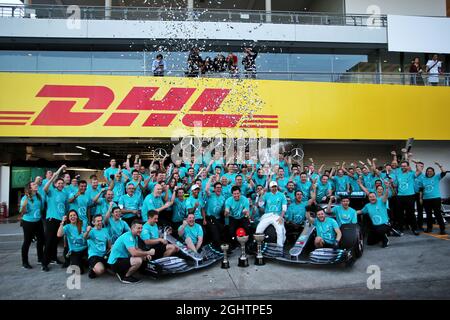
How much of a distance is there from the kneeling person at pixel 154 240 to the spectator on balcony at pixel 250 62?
27.8 feet

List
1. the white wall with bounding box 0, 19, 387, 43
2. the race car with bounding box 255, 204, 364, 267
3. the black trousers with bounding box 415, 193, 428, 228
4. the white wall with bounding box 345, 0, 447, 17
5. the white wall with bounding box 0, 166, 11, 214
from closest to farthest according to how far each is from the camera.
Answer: the race car with bounding box 255, 204, 364, 267
the black trousers with bounding box 415, 193, 428, 228
the white wall with bounding box 0, 166, 11, 214
the white wall with bounding box 0, 19, 387, 43
the white wall with bounding box 345, 0, 447, 17

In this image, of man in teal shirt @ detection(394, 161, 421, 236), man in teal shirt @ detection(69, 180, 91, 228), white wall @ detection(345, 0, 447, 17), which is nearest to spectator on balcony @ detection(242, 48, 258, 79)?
white wall @ detection(345, 0, 447, 17)

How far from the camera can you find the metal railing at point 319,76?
42.5 feet

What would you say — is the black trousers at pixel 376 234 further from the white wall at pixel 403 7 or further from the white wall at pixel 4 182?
the white wall at pixel 4 182

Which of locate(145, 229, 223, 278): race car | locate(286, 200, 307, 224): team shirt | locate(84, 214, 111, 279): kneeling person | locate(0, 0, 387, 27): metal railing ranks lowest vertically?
locate(145, 229, 223, 278): race car

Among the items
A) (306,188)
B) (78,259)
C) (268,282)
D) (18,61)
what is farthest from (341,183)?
(18,61)

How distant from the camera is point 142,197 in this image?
816cm

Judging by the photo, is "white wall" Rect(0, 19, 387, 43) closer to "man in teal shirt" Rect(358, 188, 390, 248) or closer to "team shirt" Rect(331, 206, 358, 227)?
"man in teal shirt" Rect(358, 188, 390, 248)

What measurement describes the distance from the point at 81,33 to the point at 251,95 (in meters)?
7.90

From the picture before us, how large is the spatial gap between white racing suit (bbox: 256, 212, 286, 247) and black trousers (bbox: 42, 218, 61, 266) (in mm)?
4297

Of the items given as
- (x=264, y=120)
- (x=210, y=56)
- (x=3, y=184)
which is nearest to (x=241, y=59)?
(x=210, y=56)

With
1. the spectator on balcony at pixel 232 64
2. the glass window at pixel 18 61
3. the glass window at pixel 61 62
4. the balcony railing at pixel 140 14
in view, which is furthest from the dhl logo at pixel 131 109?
the balcony railing at pixel 140 14

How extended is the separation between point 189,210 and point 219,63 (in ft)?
26.6

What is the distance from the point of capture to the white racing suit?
7270 millimetres
